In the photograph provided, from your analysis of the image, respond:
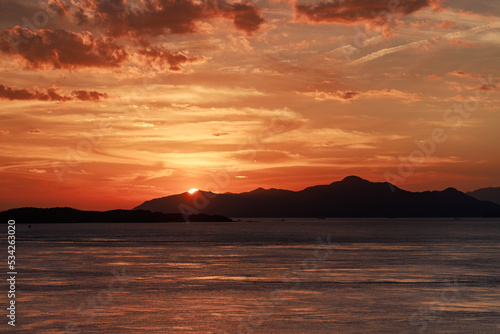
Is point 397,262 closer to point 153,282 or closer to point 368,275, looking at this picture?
point 368,275

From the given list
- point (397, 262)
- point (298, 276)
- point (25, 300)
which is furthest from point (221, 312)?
point (397, 262)

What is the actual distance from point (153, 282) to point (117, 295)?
8.81 meters

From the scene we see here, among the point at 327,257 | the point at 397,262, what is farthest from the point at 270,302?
the point at 327,257

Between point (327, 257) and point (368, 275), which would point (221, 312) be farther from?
point (327, 257)

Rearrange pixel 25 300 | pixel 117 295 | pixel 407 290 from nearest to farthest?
pixel 25 300 → pixel 117 295 → pixel 407 290

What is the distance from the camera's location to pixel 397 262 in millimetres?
81125

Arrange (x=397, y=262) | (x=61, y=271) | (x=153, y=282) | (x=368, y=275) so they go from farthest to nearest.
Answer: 1. (x=397, y=262)
2. (x=61, y=271)
3. (x=368, y=275)
4. (x=153, y=282)

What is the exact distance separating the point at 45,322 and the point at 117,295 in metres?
11.9

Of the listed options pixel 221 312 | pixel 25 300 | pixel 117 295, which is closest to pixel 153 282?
pixel 117 295

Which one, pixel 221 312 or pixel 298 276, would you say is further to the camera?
pixel 298 276

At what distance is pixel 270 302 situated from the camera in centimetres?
→ 4456

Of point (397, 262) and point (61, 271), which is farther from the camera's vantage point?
point (397, 262)

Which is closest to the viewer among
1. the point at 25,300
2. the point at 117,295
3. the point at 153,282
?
the point at 25,300

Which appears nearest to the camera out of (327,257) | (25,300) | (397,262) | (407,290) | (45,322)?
(45,322)
